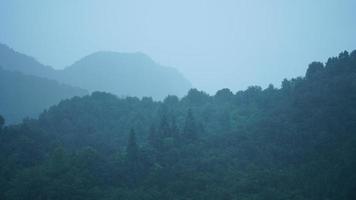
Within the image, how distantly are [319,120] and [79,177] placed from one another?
903 inches

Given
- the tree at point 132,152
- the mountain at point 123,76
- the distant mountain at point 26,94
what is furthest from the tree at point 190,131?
the mountain at point 123,76

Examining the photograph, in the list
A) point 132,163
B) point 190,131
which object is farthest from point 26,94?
point 132,163

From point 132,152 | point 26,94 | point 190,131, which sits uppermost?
point 26,94

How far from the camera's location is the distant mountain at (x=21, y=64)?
90312 millimetres

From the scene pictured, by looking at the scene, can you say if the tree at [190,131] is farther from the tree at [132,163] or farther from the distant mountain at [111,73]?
the distant mountain at [111,73]

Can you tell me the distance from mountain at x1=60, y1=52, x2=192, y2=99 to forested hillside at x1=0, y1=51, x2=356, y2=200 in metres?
44.8

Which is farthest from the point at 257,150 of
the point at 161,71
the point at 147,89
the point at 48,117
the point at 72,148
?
the point at 161,71

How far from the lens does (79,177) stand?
29.8 meters

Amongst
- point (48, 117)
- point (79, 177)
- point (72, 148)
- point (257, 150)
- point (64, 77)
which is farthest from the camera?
point (64, 77)

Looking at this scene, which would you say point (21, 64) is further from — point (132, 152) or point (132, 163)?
point (132, 163)

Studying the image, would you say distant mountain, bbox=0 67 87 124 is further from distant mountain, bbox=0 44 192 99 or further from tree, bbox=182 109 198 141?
tree, bbox=182 109 198 141

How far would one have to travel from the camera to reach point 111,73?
101 meters

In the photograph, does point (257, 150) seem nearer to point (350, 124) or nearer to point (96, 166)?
point (350, 124)

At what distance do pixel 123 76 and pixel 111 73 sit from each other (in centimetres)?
329
